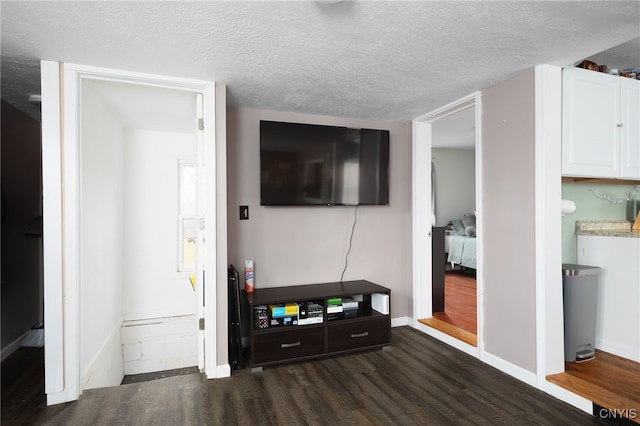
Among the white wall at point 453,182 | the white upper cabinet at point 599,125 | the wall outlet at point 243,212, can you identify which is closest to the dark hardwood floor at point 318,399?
the wall outlet at point 243,212

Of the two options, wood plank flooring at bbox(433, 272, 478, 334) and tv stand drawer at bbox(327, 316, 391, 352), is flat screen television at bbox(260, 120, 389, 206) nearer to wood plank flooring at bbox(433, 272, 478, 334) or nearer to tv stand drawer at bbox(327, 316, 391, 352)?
tv stand drawer at bbox(327, 316, 391, 352)

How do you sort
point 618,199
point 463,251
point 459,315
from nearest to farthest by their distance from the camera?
point 618,199 < point 459,315 < point 463,251

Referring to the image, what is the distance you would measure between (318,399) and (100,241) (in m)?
2.24

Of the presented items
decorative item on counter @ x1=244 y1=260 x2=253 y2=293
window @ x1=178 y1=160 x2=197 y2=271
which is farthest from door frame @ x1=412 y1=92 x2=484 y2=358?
window @ x1=178 y1=160 x2=197 y2=271

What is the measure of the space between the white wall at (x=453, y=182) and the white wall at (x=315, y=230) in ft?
10.3

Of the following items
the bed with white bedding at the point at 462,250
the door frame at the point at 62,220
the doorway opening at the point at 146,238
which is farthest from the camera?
the bed with white bedding at the point at 462,250

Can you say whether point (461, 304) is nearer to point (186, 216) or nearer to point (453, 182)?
point (453, 182)

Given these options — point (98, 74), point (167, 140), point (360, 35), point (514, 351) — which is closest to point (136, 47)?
point (98, 74)

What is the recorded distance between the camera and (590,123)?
93.5 inches

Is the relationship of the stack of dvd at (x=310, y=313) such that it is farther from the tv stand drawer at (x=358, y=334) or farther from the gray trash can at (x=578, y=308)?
the gray trash can at (x=578, y=308)

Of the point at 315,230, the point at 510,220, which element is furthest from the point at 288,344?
the point at 510,220

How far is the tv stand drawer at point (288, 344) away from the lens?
262 cm

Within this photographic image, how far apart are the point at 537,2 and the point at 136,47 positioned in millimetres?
2088

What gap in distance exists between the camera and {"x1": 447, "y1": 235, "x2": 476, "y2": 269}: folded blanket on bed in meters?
5.51
